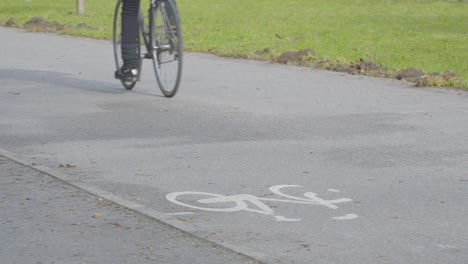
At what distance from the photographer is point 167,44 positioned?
10.7 meters

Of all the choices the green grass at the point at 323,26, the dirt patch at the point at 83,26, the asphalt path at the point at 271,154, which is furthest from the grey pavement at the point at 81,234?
the dirt patch at the point at 83,26

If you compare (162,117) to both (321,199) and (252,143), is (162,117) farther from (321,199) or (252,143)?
(321,199)

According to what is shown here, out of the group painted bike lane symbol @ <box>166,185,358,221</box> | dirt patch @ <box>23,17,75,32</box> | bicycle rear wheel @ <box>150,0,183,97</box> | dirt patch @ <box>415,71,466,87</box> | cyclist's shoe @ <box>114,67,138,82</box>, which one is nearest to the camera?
painted bike lane symbol @ <box>166,185,358,221</box>

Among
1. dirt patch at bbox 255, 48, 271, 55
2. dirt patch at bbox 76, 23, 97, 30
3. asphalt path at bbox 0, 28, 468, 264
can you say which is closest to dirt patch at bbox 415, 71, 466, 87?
asphalt path at bbox 0, 28, 468, 264

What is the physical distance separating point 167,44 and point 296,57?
4.24 metres

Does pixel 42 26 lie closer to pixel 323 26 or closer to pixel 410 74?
pixel 323 26

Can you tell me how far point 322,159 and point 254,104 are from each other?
304cm

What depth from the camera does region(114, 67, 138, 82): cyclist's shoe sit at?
1116 centimetres

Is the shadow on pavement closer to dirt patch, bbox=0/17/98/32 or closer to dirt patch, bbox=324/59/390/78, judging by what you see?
dirt patch, bbox=324/59/390/78

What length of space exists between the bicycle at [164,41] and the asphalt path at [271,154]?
1.10 ft

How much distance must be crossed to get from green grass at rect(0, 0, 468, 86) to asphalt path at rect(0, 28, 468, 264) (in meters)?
2.72

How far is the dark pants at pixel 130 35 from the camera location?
1096 centimetres

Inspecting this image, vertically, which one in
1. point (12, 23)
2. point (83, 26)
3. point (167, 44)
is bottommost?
point (12, 23)

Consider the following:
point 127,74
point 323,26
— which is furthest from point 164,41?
point 323,26
